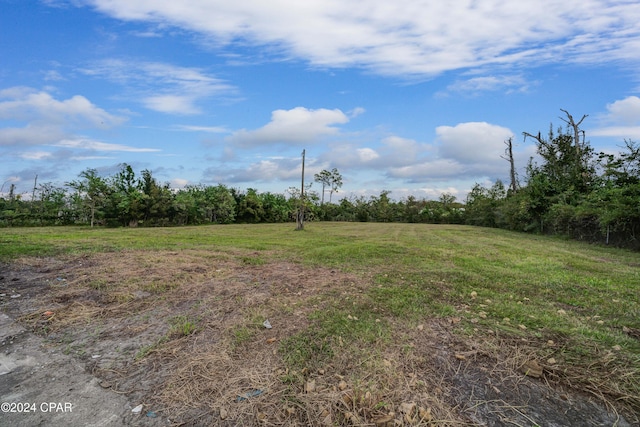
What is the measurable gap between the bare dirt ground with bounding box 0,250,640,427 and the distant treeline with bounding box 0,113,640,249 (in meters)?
11.0

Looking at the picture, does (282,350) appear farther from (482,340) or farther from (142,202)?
(142,202)

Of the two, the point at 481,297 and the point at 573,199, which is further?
the point at 573,199

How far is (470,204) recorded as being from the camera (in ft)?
97.4

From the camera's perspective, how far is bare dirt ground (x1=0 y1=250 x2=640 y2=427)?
6.21ft

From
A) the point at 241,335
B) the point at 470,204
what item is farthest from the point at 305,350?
the point at 470,204

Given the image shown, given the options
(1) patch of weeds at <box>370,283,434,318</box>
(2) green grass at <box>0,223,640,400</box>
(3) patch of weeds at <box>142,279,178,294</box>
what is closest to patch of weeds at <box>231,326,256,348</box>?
(2) green grass at <box>0,223,640,400</box>

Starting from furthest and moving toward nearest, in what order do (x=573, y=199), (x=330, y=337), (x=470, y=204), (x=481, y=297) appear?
(x=470, y=204)
(x=573, y=199)
(x=481, y=297)
(x=330, y=337)

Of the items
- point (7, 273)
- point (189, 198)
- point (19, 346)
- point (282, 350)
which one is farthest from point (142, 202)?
point (282, 350)

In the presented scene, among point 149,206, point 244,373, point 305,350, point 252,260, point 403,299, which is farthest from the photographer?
point 149,206

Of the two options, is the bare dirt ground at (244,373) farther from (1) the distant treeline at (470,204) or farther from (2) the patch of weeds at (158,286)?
(1) the distant treeline at (470,204)

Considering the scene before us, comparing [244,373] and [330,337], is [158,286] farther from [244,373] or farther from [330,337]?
[330,337]

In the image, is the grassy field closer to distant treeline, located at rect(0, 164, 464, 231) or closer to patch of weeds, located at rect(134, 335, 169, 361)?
patch of weeds, located at rect(134, 335, 169, 361)

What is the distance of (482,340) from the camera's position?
2840 millimetres

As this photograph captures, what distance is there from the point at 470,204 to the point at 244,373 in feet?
103
